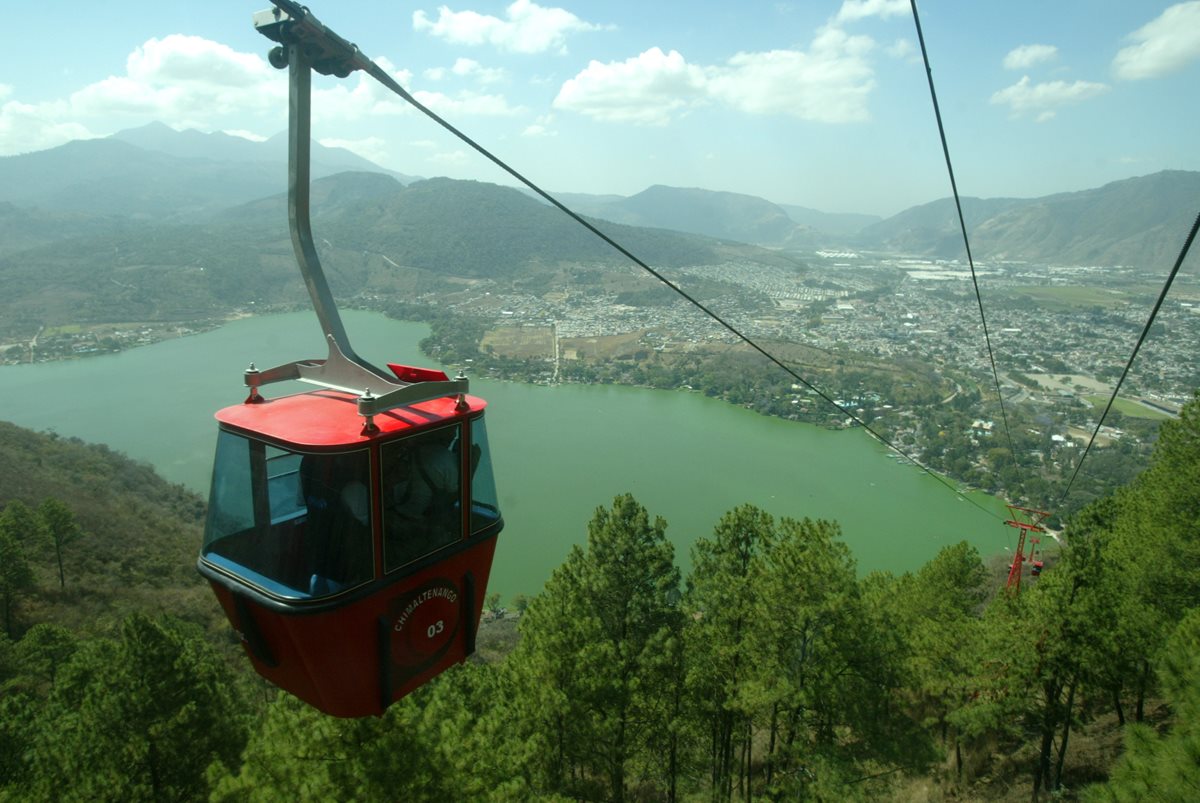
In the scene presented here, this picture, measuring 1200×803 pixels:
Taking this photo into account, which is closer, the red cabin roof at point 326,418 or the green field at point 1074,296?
the red cabin roof at point 326,418

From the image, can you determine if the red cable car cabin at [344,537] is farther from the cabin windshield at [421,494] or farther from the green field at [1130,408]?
the green field at [1130,408]

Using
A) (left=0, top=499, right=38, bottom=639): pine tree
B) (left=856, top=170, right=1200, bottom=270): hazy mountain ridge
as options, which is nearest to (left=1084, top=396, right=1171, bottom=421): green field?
(left=0, top=499, right=38, bottom=639): pine tree

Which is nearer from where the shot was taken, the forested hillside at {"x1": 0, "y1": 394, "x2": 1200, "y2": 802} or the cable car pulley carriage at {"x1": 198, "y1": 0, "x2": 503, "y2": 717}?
the cable car pulley carriage at {"x1": 198, "y1": 0, "x2": 503, "y2": 717}

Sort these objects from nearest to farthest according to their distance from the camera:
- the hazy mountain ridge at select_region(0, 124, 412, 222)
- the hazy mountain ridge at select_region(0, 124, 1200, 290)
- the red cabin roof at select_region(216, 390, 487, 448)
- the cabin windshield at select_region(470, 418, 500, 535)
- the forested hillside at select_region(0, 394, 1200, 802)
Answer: the red cabin roof at select_region(216, 390, 487, 448) → the cabin windshield at select_region(470, 418, 500, 535) → the forested hillside at select_region(0, 394, 1200, 802) → the hazy mountain ridge at select_region(0, 124, 1200, 290) → the hazy mountain ridge at select_region(0, 124, 412, 222)

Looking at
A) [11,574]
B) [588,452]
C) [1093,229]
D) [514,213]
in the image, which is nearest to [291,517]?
[11,574]

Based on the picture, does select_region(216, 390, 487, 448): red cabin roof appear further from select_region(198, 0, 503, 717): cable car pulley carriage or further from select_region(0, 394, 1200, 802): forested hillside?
select_region(0, 394, 1200, 802): forested hillside

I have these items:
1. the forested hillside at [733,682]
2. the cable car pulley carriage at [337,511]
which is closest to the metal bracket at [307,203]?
the cable car pulley carriage at [337,511]
